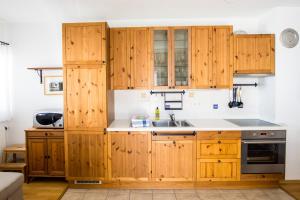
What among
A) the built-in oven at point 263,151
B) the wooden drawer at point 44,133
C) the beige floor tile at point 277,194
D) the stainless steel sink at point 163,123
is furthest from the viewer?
the stainless steel sink at point 163,123

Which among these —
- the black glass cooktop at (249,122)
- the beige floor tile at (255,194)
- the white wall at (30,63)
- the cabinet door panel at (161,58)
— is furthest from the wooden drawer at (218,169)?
the white wall at (30,63)

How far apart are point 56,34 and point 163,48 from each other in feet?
6.02

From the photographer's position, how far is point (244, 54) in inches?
127

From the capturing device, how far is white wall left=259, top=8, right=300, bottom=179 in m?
3.12

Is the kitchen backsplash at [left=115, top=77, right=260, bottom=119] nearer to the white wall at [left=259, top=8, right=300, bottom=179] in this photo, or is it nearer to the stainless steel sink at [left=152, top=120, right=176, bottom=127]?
the stainless steel sink at [left=152, top=120, right=176, bottom=127]

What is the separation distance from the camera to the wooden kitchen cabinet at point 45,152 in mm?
3203

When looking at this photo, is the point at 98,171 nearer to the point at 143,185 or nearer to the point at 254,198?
the point at 143,185

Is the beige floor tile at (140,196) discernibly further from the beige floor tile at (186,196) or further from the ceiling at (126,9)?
the ceiling at (126,9)

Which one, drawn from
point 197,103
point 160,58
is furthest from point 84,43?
point 197,103

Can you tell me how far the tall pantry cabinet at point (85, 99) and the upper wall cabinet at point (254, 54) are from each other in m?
1.93

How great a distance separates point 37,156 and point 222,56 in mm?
3124

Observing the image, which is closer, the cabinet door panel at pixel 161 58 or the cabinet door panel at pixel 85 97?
the cabinet door panel at pixel 85 97

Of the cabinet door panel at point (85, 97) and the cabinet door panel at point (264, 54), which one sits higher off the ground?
the cabinet door panel at point (264, 54)

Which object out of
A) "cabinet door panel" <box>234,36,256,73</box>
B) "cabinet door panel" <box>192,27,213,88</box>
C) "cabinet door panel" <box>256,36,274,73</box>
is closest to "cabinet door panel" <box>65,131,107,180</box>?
"cabinet door panel" <box>192,27,213,88</box>
